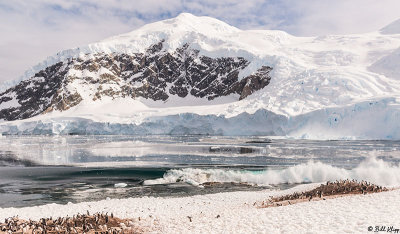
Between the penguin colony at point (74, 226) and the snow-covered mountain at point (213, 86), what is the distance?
6142 cm

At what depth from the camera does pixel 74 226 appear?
11.5 metres

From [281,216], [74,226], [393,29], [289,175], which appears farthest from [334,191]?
[393,29]

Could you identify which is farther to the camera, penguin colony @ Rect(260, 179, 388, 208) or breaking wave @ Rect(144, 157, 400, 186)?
breaking wave @ Rect(144, 157, 400, 186)

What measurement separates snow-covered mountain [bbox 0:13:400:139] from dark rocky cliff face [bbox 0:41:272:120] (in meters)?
0.46

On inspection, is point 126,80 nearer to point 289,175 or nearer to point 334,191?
point 289,175

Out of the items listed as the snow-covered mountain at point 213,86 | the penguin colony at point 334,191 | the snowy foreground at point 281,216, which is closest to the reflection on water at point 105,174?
the snowy foreground at point 281,216

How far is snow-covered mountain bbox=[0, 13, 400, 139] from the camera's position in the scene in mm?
75250

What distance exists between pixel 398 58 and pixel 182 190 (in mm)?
89774

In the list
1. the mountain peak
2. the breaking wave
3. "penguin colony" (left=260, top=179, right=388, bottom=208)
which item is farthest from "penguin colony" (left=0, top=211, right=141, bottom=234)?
the mountain peak

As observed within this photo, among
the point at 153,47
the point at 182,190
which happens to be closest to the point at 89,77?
the point at 153,47

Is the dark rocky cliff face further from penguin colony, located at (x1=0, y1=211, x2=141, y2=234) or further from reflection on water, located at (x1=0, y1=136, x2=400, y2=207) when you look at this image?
penguin colony, located at (x1=0, y1=211, x2=141, y2=234)

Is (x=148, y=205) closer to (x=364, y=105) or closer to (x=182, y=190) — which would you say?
(x=182, y=190)

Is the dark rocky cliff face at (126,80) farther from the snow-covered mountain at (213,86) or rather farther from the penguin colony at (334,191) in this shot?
the penguin colony at (334,191)

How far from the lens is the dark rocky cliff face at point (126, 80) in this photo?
140125mm
